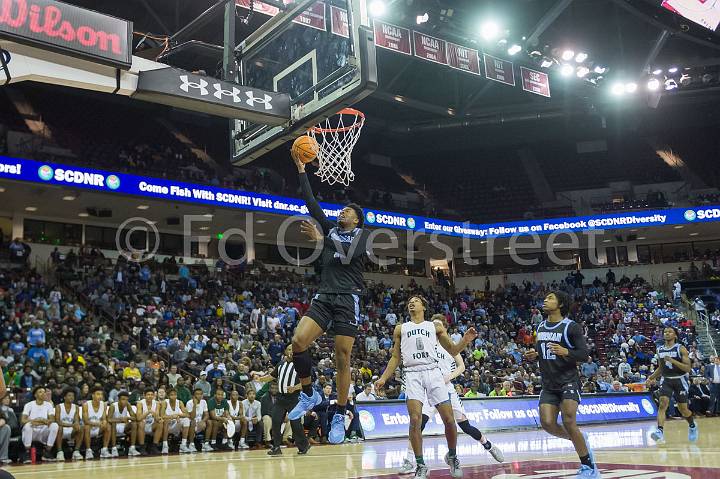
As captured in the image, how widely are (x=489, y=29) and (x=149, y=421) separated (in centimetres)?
1506

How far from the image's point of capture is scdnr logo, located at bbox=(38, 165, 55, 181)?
19625mm

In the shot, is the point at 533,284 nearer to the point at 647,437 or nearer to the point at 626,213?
the point at 626,213

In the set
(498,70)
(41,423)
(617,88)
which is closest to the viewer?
(41,423)

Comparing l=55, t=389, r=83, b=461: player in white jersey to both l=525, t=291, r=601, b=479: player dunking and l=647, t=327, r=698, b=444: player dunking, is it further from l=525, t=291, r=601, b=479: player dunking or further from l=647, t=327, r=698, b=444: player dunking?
l=647, t=327, r=698, b=444: player dunking

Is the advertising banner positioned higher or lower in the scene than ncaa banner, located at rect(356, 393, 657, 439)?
higher

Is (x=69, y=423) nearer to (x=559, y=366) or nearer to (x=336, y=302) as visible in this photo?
(x=336, y=302)

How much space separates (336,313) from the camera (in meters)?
5.87

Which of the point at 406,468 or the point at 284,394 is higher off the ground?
the point at 284,394

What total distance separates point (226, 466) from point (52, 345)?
9115 millimetres

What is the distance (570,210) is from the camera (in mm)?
32125

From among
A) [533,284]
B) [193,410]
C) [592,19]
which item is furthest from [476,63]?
[533,284]

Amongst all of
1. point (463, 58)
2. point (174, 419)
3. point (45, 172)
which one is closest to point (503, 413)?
point (174, 419)

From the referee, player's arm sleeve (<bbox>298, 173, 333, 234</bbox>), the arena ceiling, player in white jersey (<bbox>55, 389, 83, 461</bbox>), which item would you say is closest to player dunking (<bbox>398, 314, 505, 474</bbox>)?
the referee

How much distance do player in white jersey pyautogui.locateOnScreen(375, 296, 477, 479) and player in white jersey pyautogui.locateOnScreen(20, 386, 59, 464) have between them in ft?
24.2
